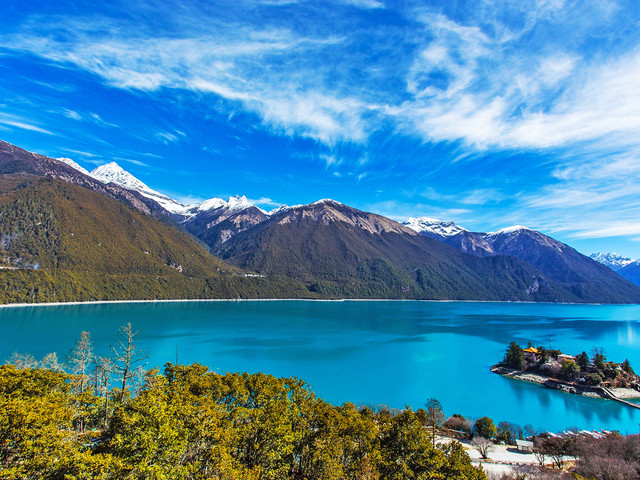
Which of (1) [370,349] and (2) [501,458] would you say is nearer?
(2) [501,458]

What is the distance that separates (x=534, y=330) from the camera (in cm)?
14462

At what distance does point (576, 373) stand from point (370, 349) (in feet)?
159

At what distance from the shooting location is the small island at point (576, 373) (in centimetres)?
6819

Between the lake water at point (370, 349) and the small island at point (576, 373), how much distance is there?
10.7ft

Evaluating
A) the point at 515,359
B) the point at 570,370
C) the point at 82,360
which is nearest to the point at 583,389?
the point at 570,370

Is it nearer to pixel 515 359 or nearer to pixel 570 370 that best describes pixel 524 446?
pixel 570 370

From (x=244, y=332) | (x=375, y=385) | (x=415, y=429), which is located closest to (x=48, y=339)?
(x=244, y=332)

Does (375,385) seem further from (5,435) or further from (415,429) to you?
(5,435)

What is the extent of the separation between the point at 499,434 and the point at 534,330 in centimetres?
12063

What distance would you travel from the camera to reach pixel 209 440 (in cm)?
1969

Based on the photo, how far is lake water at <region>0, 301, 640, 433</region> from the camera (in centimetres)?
5975

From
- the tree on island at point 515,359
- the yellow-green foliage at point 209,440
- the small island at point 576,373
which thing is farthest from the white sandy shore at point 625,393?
the yellow-green foliage at point 209,440

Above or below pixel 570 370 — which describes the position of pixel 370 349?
below

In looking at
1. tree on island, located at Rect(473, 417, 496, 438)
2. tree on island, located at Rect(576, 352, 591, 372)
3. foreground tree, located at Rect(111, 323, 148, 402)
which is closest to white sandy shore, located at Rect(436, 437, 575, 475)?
tree on island, located at Rect(473, 417, 496, 438)
